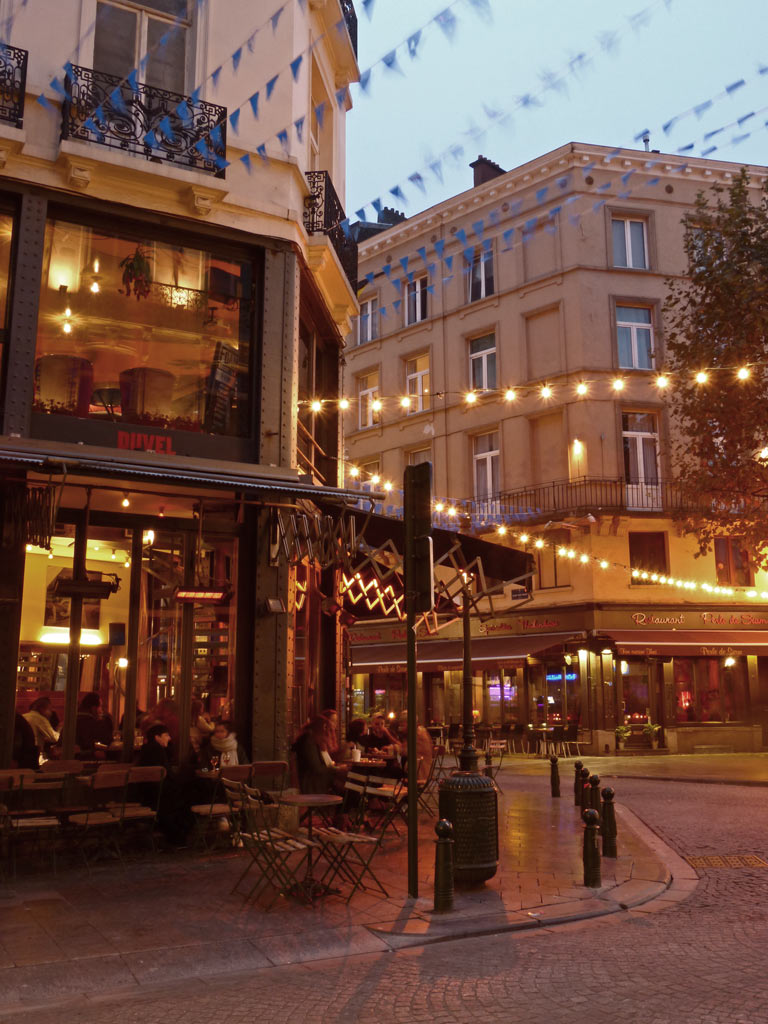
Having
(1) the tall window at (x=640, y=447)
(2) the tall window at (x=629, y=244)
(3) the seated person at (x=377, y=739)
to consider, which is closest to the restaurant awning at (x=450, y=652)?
(1) the tall window at (x=640, y=447)

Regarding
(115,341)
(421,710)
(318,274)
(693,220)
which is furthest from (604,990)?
(421,710)

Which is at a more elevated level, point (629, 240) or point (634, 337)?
point (629, 240)

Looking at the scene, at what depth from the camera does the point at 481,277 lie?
1193 inches

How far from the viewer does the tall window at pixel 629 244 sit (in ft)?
93.1

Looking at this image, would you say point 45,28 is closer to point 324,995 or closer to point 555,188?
point 324,995

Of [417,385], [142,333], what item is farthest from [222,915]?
[417,385]

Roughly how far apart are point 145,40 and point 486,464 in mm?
19683

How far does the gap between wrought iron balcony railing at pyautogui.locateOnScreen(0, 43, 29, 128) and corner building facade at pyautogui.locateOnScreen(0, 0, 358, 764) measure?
3 cm

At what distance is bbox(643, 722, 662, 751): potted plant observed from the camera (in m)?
25.6

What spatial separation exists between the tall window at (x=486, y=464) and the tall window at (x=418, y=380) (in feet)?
8.40

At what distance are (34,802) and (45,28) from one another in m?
8.23

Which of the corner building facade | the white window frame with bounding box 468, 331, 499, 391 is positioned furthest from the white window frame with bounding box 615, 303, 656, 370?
the corner building facade

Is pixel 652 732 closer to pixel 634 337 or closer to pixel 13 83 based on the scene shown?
pixel 634 337

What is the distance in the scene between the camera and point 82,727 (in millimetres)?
9781
